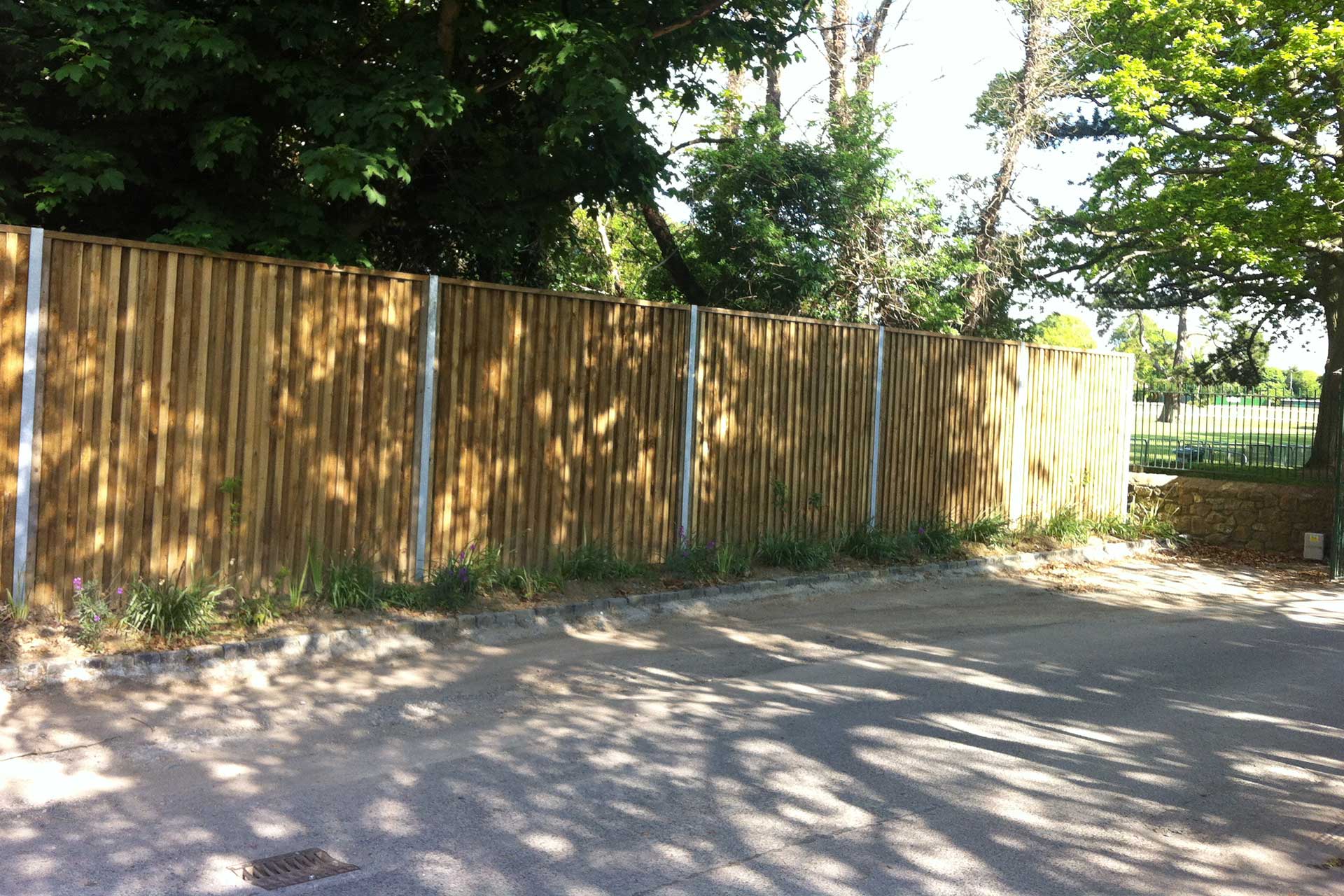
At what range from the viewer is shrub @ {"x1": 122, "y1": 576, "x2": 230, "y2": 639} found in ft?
24.7

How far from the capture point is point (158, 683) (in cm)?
717

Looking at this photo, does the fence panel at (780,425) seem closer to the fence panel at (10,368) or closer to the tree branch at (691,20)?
the tree branch at (691,20)

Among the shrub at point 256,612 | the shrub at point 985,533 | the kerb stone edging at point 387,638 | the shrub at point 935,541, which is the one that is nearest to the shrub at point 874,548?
the kerb stone edging at point 387,638

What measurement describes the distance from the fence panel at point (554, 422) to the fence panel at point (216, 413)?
432 mm

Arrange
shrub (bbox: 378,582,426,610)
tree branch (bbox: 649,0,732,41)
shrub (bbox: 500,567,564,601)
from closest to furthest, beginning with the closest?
shrub (bbox: 378,582,426,610) → shrub (bbox: 500,567,564,601) → tree branch (bbox: 649,0,732,41)

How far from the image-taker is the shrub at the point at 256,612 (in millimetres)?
8055

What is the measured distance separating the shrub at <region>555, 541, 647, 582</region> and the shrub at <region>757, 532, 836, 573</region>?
1.65 metres

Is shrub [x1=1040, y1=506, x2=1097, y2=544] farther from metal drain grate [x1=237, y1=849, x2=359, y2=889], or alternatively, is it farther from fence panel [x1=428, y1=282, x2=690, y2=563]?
metal drain grate [x1=237, y1=849, x2=359, y2=889]

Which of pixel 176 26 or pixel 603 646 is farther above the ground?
pixel 176 26

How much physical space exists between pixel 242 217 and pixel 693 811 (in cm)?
702

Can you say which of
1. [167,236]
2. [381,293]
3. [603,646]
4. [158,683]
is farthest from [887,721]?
[167,236]

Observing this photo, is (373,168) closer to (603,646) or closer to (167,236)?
(167,236)

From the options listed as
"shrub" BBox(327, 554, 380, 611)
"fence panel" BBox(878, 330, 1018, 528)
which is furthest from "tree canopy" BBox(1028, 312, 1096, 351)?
"shrub" BBox(327, 554, 380, 611)

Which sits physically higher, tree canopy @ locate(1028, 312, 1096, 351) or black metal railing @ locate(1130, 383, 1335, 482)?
tree canopy @ locate(1028, 312, 1096, 351)
